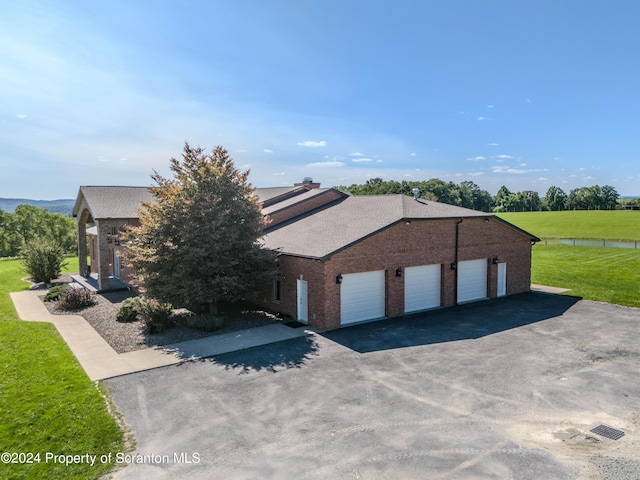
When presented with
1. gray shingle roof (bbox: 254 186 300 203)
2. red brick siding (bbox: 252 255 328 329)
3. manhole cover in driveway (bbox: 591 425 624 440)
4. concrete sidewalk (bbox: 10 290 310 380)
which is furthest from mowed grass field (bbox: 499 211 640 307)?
gray shingle roof (bbox: 254 186 300 203)

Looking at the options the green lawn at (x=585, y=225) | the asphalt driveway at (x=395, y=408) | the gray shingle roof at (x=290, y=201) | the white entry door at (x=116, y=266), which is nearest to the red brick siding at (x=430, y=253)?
the asphalt driveway at (x=395, y=408)

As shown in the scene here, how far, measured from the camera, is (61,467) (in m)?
6.61

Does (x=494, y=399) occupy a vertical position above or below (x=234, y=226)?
below

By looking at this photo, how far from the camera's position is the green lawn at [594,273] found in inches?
827

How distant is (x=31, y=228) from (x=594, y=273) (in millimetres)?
65083

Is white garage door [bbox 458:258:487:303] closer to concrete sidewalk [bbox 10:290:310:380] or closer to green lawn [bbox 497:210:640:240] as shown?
concrete sidewalk [bbox 10:290:310:380]

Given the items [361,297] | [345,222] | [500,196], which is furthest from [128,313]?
[500,196]

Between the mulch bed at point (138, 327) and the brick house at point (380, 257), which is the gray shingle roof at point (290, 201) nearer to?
the brick house at point (380, 257)

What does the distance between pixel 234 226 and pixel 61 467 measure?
9.98 metres

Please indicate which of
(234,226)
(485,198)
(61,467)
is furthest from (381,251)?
(485,198)

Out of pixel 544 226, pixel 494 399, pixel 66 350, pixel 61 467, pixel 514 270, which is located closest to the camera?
pixel 61 467

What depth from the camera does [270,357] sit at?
11961 millimetres

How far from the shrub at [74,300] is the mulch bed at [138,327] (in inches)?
13.0

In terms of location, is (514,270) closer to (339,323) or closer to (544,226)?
(339,323)
